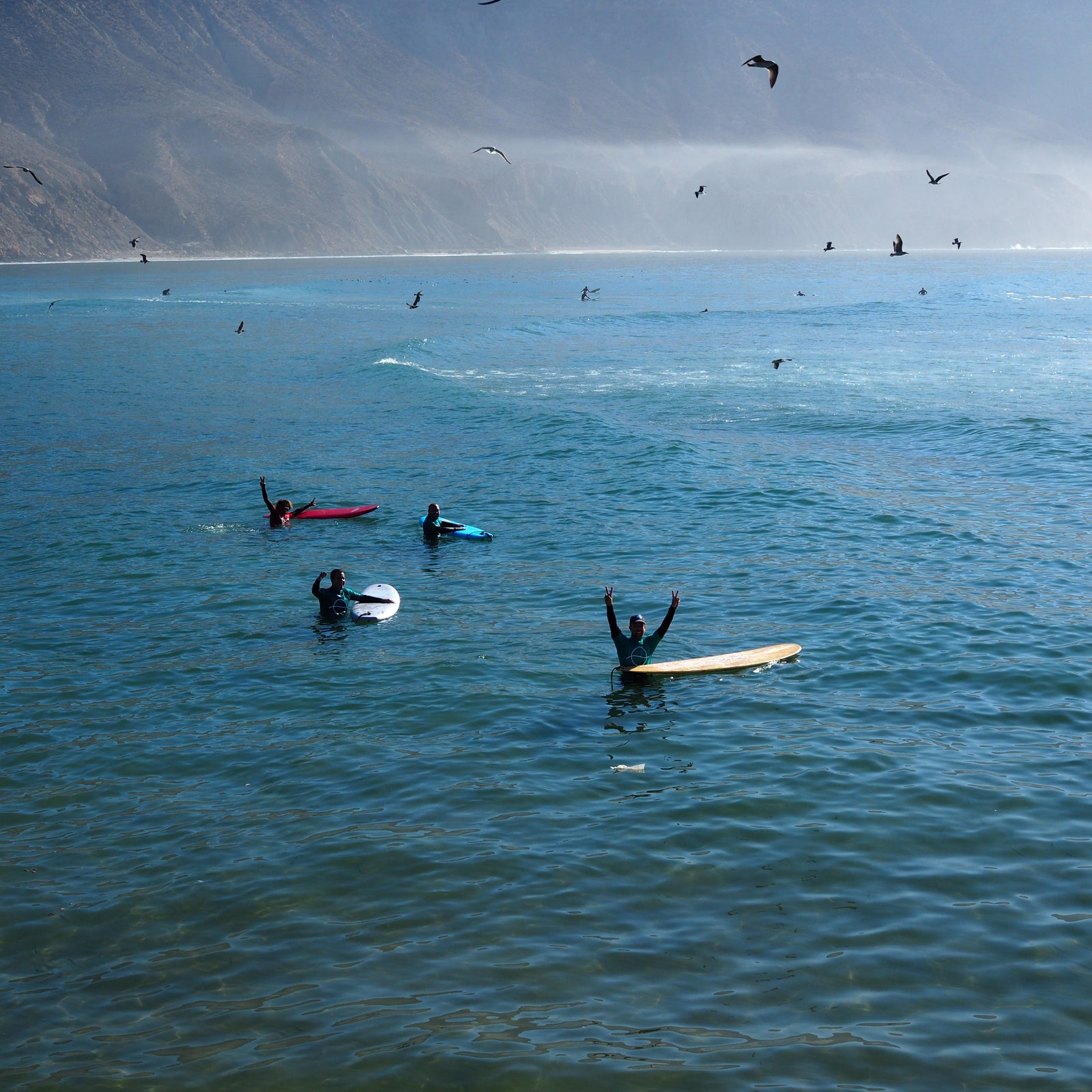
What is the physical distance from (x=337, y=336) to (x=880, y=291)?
7557 centimetres

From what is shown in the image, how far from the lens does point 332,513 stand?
98.4 ft

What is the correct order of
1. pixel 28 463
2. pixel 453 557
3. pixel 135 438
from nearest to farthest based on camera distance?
1. pixel 453 557
2. pixel 28 463
3. pixel 135 438

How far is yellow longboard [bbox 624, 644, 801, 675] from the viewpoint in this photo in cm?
1802

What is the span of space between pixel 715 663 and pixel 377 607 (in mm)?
6997

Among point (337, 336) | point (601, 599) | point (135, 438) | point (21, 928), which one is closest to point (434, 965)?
point (21, 928)

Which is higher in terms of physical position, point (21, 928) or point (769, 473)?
point (769, 473)

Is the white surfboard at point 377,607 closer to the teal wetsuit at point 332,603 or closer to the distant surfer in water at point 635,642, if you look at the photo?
the teal wetsuit at point 332,603

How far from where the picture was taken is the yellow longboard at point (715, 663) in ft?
59.1

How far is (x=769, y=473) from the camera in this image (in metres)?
34.4

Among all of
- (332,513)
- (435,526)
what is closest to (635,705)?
(435,526)

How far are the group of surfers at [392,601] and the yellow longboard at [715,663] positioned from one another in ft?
0.64

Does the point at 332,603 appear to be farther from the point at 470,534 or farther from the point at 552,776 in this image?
the point at 552,776

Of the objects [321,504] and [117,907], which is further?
[321,504]

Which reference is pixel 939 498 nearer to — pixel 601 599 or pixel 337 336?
pixel 601 599
